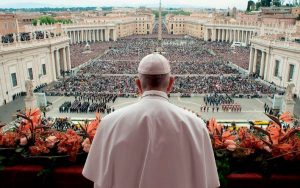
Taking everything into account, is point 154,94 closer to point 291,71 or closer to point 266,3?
point 291,71

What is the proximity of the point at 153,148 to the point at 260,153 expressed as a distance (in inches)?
117

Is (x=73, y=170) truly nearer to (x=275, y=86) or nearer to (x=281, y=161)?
(x=281, y=161)

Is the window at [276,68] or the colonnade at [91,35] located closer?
the window at [276,68]

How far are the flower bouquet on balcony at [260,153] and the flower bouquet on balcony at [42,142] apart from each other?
225 cm

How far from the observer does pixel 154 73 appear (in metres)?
2.81

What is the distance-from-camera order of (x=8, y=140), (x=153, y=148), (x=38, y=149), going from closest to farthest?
1. (x=153, y=148)
2. (x=38, y=149)
3. (x=8, y=140)

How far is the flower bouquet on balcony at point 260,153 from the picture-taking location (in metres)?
4.70

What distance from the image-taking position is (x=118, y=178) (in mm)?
2748

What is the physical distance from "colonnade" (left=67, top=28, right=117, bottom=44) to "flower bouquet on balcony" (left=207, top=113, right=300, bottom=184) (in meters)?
88.9

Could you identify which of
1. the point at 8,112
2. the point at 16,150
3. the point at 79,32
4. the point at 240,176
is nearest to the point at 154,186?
the point at 240,176

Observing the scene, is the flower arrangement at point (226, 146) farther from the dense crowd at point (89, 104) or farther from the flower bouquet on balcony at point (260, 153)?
the dense crowd at point (89, 104)

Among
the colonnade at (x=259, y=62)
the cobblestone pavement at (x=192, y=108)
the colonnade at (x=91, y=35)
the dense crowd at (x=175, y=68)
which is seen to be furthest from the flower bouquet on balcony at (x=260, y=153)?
the colonnade at (x=91, y=35)

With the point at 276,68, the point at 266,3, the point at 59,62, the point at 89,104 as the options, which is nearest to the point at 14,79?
the point at 59,62

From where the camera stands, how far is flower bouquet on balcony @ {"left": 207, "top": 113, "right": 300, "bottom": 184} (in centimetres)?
470
